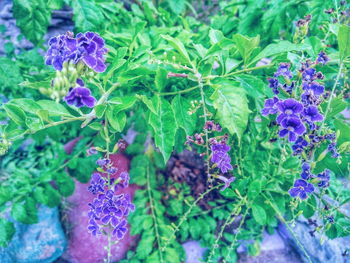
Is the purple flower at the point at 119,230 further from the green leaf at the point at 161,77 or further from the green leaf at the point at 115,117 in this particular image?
the green leaf at the point at 161,77

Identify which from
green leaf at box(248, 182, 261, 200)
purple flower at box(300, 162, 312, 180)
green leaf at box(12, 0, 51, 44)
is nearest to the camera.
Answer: purple flower at box(300, 162, 312, 180)

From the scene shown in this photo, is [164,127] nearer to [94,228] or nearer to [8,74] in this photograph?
[94,228]

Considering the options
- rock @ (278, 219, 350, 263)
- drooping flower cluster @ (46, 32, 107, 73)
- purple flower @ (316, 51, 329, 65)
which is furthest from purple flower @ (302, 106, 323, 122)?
rock @ (278, 219, 350, 263)

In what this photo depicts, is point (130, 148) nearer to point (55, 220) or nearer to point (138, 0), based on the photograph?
point (55, 220)

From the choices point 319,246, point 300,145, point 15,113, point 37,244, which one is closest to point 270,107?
point 300,145

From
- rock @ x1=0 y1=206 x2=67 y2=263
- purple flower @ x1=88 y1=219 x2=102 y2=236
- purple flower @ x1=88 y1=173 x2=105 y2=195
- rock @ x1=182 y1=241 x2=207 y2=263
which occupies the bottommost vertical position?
rock @ x1=182 y1=241 x2=207 y2=263

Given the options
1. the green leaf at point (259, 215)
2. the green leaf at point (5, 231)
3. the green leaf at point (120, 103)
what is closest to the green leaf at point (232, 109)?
the green leaf at point (120, 103)

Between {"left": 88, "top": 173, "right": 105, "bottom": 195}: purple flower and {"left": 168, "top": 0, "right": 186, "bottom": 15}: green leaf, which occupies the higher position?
{"left": 168, "top": 0, "right": 186, "bottom": 15}: green leaf

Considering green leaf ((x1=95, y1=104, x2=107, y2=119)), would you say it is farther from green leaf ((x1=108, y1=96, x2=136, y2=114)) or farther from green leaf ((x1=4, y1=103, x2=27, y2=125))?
green leaf ((x1=4, y1=103, x2=27, y2=125))
